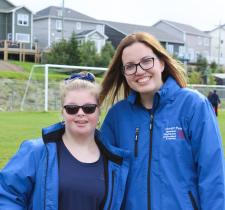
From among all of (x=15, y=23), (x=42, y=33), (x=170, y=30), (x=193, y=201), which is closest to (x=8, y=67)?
(x=15, y=23)

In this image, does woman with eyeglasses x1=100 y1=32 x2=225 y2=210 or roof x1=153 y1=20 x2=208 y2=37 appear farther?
roof x1=153 y1=20 x2=208 y2=37

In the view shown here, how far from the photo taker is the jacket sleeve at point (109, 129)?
11.0 ft

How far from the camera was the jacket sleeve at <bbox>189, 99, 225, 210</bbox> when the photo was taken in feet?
9.73

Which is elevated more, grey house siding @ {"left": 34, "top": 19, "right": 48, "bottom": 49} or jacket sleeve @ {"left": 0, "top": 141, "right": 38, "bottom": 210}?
grey house siding @ {"left": 34, "top": 19, "right": 48, "bottom": 49}

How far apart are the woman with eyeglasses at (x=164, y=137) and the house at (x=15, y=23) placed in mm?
59737

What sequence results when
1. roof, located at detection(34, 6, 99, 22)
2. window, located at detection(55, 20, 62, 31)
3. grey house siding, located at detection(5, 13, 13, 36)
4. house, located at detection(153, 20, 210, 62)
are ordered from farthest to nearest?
1. house, located at detection(153, 20, 210, 62)
2. roof, located at detection(34, 6, 99, 22)
3. window, located at detection(55, 20, 62, 31)
4. grey house siding, located at detection(5, 13, 13, 36)

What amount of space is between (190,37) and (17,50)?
41306 millimetres

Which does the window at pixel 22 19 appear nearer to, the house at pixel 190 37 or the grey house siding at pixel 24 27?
the grey house siding at pixel 24 27

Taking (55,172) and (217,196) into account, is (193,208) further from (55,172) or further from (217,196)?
(55,172)

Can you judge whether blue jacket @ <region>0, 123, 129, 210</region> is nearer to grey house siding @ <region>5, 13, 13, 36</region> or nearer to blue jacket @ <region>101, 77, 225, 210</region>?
blue jacket @ <region>101, 77, 225, 210</region>

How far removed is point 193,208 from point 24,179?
994mm

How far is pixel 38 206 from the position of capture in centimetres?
290

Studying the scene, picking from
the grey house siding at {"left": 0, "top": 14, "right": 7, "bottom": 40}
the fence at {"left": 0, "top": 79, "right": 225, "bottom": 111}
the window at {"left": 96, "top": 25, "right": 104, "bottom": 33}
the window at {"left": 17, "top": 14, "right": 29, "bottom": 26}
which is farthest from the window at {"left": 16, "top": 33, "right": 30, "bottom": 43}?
the fence at {"left": 0, "top": 79, "right": 225, "bottom": 111}

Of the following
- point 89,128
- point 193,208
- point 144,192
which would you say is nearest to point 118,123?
point 89,128
